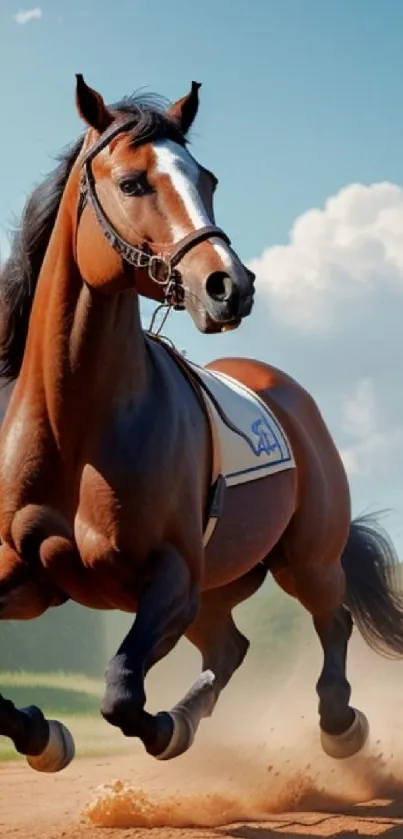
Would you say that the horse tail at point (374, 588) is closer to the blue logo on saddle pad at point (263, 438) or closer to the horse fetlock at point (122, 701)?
the blue logo on saddle pad at point (263, 438)

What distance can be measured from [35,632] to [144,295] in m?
9.99

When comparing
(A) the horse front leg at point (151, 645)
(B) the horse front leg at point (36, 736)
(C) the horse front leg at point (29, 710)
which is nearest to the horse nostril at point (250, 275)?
(A) the horse front leg at point (151, 645)

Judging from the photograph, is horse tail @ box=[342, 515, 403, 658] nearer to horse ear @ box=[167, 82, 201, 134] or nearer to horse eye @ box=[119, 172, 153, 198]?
horse ear @ box=[167, 82, 201, 134]

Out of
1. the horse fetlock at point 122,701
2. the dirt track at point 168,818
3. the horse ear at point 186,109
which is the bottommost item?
the dirt track at point 168,818

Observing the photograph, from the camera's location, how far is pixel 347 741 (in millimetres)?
6750

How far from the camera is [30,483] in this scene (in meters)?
4.76

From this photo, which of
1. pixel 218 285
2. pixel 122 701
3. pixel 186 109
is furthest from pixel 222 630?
pixel 218 285

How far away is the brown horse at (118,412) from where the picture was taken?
418 centimetres

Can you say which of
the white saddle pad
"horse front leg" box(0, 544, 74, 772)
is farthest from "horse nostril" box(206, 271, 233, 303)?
"horse front leg" box(0, 544, 74, 772)

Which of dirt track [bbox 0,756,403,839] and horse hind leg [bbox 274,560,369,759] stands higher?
horse hind leg [bbox 274,560,369,759]

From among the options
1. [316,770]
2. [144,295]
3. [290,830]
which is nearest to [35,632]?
[316,770]

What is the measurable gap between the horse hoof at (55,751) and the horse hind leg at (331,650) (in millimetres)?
1925

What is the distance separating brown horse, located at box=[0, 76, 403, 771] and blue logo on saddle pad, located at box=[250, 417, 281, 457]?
25 centimetres

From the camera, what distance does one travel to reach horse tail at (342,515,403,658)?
7.78 metres
